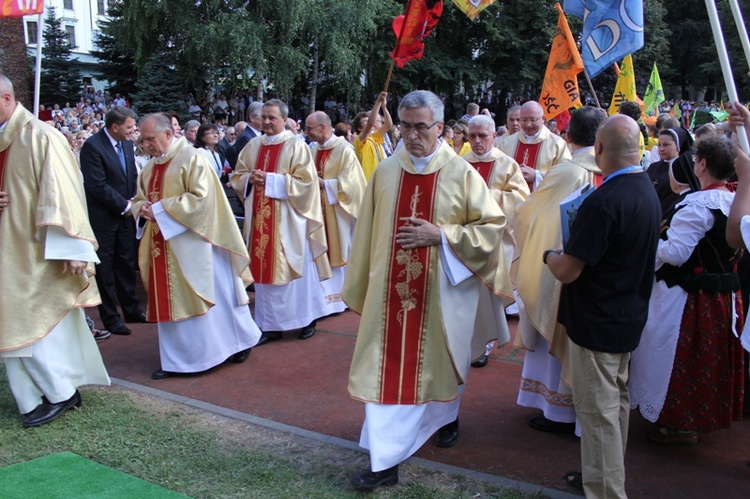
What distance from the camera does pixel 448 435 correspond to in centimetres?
435

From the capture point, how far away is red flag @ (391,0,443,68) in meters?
6.84

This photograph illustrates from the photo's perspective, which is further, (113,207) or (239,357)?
(113,207)

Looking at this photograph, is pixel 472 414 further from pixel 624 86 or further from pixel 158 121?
pixel 624 86

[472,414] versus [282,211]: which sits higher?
[282,211]

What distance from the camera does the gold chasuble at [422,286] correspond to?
383 cm

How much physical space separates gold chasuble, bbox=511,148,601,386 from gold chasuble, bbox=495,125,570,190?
2502 mm

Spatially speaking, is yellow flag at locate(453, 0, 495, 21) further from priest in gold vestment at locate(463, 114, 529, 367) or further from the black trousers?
the black trousers

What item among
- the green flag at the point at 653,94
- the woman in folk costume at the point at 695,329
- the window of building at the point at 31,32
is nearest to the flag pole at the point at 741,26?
the woman in folk costume at the point at 695,329

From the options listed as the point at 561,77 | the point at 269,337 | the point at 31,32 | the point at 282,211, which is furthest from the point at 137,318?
the point at 31,32

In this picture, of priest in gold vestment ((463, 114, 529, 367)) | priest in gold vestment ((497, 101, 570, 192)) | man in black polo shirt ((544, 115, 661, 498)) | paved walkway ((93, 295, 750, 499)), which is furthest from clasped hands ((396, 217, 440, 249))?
priest in gold vestment ((497, 101, 570, 192))

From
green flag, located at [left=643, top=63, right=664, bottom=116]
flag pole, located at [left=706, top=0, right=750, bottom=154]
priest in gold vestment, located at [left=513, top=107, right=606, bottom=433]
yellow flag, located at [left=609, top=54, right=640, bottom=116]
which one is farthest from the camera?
green flag, located at [left=643, top=63, right=664, bottom=116]

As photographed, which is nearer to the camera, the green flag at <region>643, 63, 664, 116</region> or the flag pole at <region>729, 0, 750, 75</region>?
the flag pole at <region>729, 0, 750, 75</region>

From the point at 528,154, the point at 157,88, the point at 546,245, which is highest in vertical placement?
the point at 157,88

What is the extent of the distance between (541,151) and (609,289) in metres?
4.17
